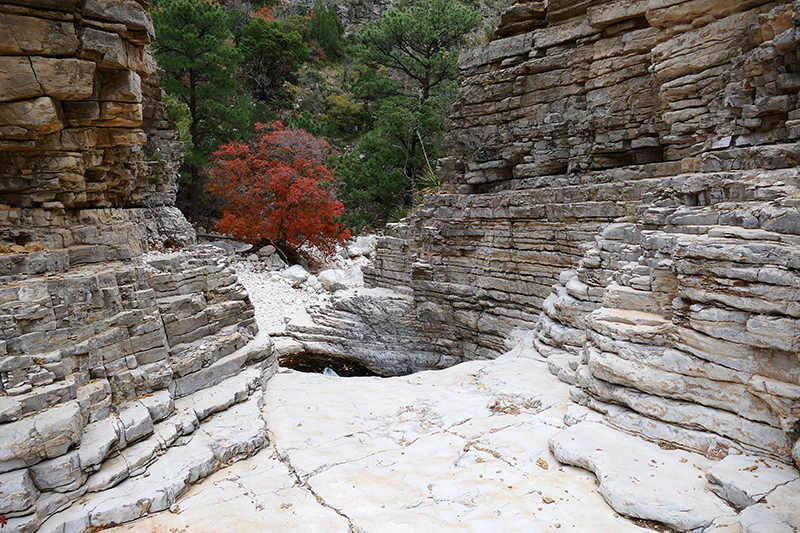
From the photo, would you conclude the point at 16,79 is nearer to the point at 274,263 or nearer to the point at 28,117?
the point at 28,117

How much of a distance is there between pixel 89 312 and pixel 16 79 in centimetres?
271

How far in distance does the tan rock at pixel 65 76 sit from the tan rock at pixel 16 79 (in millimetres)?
70

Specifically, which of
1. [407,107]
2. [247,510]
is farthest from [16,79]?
[407,107]

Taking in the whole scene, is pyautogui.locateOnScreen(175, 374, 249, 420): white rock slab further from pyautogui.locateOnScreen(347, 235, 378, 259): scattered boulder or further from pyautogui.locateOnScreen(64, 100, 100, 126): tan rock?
pyautogui.locateOnScreen(347, 235, 378, 259): scattered boulder

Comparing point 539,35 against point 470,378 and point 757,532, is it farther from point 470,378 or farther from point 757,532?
point 757,532

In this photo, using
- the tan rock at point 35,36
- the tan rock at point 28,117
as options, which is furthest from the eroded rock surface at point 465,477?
the tan rock at point 35,36

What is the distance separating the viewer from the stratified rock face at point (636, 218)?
4082 millimetres

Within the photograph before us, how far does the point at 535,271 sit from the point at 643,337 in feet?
16.3

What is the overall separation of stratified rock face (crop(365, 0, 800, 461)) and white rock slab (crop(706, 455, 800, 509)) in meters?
0.17

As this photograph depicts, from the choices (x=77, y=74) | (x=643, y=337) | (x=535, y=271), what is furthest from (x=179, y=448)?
(x=535, y=271)

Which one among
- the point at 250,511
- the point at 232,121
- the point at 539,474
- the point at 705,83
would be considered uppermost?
the point at 232,121

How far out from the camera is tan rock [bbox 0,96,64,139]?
4.62 meters

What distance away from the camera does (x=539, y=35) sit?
34.6ft

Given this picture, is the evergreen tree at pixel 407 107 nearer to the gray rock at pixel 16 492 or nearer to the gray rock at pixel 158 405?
the gray rock at pixel 158 405
